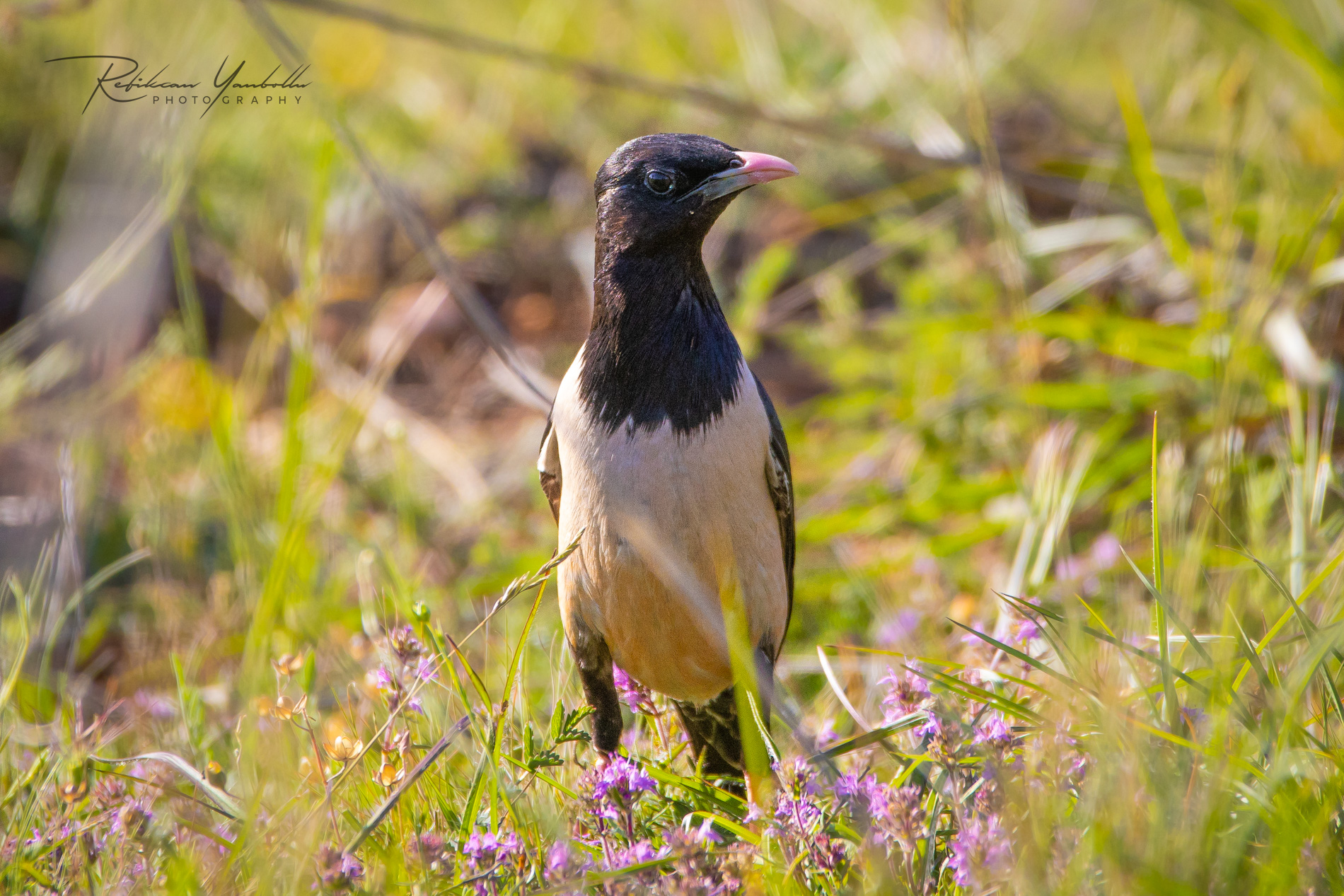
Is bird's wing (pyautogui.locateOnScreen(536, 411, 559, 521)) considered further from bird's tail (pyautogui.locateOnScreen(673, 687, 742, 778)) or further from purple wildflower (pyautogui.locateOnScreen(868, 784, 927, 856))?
purple wildflower (pyautogui.locateOnScreen(868, 784, 927, 856))

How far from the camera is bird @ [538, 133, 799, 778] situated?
Result: 2.63 metres

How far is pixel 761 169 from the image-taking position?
2.77m

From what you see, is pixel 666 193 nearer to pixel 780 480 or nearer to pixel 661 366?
pixel 661 366

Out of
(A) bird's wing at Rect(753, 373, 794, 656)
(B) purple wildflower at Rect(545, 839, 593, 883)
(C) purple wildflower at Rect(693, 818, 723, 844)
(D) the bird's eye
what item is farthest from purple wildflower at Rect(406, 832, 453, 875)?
(D) the bird's eye

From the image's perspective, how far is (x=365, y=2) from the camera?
7.96m

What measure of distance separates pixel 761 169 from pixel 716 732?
5.30 ft

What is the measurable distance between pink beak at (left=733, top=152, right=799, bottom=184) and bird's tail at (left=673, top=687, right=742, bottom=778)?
1411 mm

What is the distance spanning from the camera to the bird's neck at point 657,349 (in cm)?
267

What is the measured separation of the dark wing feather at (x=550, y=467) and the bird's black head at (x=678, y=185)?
1.86 feet

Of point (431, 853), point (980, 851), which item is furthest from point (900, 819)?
point (431, 853)

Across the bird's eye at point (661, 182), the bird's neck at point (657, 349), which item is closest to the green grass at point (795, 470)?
the bird's neck at point (657, 349)

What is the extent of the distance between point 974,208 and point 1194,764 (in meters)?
4.04

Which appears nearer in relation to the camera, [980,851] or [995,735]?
[980,851]

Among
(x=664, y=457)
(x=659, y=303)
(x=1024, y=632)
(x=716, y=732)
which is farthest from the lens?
(x=716, y=732)
